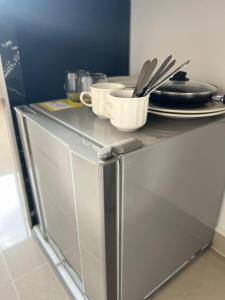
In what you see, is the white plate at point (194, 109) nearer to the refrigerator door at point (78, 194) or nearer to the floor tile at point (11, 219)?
the refrigerator door at point (78, 194)

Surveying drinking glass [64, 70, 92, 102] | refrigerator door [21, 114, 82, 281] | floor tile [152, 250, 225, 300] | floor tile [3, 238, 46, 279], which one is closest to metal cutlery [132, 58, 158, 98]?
refrigerator door [21, 114, 82, 281]

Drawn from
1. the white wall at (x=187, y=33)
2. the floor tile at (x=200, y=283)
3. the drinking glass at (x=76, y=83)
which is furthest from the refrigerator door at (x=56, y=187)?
the white wall at (x=187, y=33)

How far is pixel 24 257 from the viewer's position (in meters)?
1.20

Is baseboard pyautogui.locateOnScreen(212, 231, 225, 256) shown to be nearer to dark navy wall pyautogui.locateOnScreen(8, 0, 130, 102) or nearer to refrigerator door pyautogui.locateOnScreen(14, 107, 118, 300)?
refrigerator door pyautogui.locateOnScreen(14, 107, 118, 300)

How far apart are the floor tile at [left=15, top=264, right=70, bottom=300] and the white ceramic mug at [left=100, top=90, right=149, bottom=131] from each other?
0.84m

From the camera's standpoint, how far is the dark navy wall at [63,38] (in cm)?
92

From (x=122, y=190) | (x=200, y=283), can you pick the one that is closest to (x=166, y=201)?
(x=122, y=190)

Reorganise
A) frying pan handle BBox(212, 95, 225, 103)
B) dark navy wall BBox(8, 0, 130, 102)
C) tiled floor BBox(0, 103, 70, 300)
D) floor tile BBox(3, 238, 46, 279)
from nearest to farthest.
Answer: frying pan handle BBox(212, 95, 225, 103) < dark navy wall BBox(8, 0, 130, 102) < tiled floor BBox(0, 103, 70, 300) < floor tile BBox(3, 238, 46, 279)

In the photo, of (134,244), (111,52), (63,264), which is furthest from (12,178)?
(134,244)

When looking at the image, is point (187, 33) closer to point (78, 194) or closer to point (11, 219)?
point (78, 194)

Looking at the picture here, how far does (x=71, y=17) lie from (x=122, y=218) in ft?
2.89

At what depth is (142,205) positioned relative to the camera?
26.5 inches

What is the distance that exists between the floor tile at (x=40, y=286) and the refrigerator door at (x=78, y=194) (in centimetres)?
12

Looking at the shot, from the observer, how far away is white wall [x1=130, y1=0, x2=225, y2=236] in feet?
2.94
